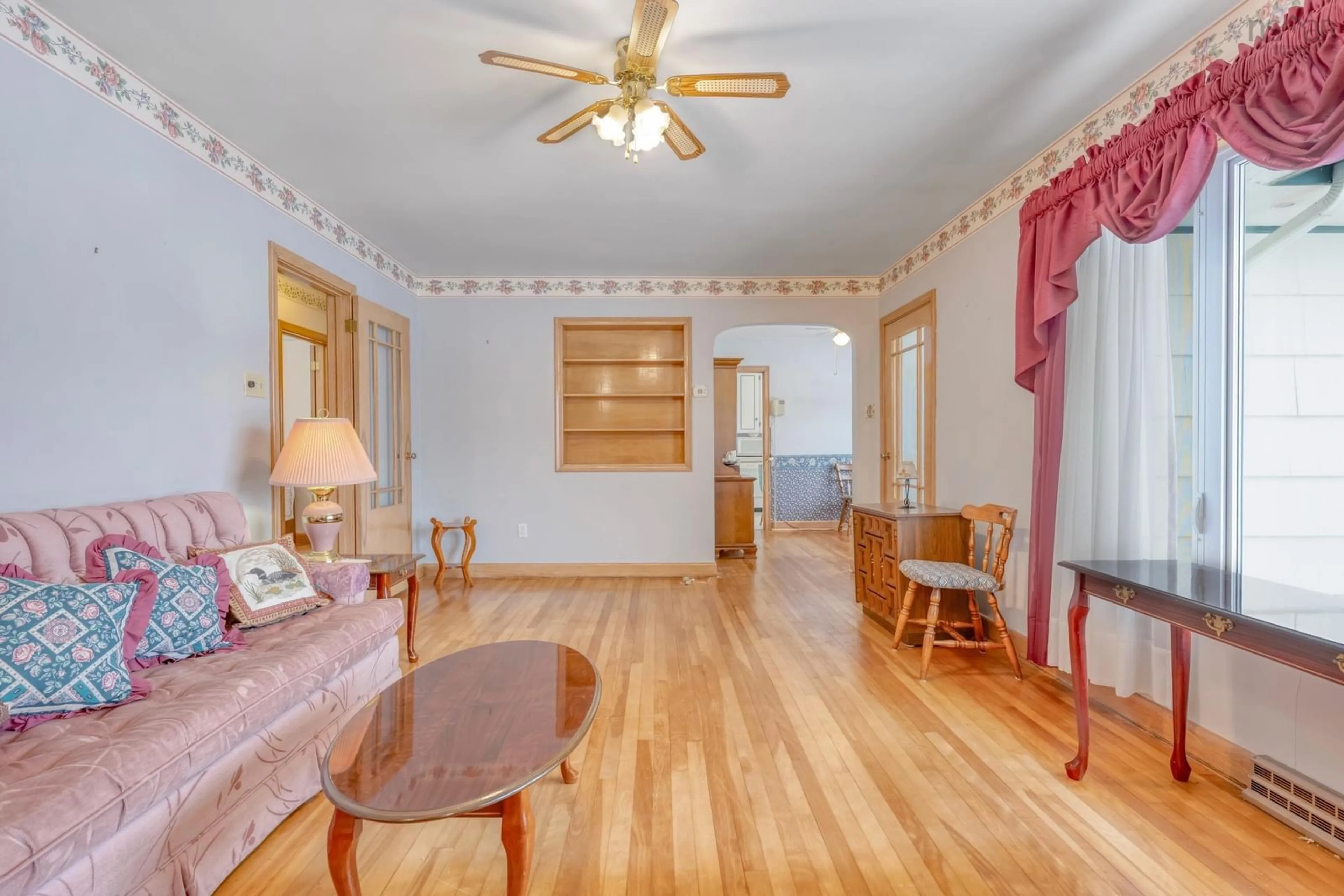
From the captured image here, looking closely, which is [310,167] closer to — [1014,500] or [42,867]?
[42,867]

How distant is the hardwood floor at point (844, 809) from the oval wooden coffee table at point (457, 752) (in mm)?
292

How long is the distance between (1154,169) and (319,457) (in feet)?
11.5

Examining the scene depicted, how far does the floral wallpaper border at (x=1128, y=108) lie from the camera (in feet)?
5.71

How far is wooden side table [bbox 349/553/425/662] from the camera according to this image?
269cm

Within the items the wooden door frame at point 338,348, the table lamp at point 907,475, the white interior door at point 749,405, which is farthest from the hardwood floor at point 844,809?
the white interior door at point 749,405

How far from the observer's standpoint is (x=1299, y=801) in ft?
5.21

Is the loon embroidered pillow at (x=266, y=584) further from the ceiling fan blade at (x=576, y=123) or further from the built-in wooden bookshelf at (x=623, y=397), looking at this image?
the built-in wooden bookshelf at (x=623, y=397)

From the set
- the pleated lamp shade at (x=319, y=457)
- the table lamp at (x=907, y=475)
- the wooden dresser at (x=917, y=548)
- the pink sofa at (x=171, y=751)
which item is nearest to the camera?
the pink sofa at (x=171, y=751)

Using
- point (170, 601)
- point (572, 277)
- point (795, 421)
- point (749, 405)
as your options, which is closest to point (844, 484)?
point (795, 421)

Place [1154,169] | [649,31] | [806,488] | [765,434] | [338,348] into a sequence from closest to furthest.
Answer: [649,31] < [1154,169] < [338,348] < [765,434] < [806,488]

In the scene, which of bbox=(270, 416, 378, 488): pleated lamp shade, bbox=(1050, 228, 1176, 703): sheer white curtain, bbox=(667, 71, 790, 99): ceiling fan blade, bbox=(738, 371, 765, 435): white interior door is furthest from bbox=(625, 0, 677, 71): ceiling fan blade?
bbox=(738, 371, 765, 435): white interior door

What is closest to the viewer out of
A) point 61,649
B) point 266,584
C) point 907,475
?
point 61,649

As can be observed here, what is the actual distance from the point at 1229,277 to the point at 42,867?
3553mm

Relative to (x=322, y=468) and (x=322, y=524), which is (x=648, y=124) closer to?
(x=322, y=468)
